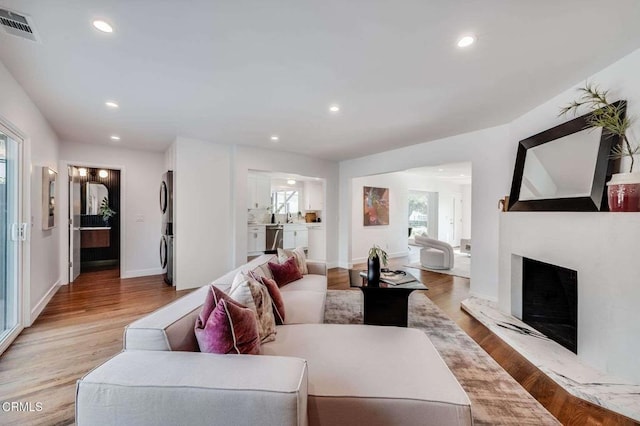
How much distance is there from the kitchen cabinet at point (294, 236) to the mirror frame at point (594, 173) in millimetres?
5357

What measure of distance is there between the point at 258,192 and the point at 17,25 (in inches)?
217

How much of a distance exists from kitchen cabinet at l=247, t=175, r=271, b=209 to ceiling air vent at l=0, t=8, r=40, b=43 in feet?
16.9

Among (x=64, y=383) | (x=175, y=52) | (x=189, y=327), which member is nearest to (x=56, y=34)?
(x=175, y=52)

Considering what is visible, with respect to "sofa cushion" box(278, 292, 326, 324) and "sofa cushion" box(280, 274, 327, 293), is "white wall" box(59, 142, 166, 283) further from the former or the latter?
"sofa cushion" box(278, 292, 326, 324)

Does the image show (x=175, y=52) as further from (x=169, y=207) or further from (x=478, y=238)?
(x=478, y=238)

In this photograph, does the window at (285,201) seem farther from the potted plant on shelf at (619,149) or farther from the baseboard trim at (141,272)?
the potted plant on shelf at (619,149)

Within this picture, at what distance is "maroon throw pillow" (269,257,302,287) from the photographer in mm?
3045

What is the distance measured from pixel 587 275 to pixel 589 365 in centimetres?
73

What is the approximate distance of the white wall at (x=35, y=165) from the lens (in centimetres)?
246

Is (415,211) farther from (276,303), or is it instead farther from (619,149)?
(276,303)

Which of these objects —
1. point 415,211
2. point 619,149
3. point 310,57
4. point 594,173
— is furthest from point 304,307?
point 415,211

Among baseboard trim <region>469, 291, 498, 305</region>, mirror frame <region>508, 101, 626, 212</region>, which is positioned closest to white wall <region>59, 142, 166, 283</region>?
baseboard trim <region>469, 291, 498, 305</region>

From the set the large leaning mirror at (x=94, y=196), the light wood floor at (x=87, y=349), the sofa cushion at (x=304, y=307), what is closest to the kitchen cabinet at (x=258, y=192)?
the light wood floor at (x=87, y=349)

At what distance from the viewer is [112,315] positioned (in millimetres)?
3318
